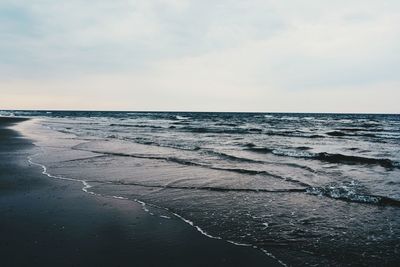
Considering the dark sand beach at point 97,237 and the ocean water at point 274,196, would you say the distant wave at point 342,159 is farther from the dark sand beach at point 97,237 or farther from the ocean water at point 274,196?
the dark sand beach at point 97,237

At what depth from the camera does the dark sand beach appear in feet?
15.2

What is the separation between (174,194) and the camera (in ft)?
27.8

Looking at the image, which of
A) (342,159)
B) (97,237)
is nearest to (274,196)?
(97,237)

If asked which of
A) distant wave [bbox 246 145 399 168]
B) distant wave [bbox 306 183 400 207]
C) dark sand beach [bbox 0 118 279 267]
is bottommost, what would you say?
dark sand beach [bbox 0 118 279 267]

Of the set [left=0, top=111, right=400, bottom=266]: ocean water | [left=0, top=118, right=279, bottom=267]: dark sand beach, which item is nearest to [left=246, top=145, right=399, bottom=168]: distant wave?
[left=0, top=111, right=400, bottom=266]: ocean water

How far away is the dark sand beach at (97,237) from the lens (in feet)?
15.2

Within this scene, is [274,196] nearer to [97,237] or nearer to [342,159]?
[97,237]

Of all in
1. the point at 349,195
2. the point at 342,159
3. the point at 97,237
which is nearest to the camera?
the point at 97,237

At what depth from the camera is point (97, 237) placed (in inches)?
213

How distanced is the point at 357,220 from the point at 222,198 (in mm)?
2861

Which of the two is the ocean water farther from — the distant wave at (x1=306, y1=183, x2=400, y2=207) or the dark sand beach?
the dark sand beach

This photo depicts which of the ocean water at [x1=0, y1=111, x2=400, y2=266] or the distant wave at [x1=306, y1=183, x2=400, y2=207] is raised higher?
the distant wave at [x1=306, y1=183, x2=400, y2=207]

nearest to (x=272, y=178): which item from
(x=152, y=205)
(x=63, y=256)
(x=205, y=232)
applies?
(x=152, y=205)

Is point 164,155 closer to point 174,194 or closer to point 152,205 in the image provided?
point 174,194
